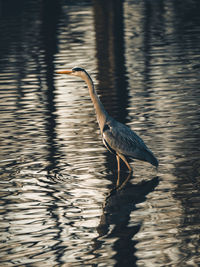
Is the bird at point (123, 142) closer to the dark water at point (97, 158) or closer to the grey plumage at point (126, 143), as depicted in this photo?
the grey plumage at point (126, 143)

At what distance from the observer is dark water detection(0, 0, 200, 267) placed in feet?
25.4

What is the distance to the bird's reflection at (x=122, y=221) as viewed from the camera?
749 centimetres

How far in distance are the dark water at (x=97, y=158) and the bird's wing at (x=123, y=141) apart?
1.25 feet

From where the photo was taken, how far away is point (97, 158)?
11344 millimetres

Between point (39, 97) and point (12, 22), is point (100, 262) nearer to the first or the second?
point (39, 97)

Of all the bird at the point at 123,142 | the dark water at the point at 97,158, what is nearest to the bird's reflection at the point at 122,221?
the dark water at the point at 97,158

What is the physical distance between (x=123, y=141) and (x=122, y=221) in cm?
205

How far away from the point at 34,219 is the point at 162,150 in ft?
11.0

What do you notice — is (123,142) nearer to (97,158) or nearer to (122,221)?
(97,158)

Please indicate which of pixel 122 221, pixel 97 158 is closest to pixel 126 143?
pixel 97 158

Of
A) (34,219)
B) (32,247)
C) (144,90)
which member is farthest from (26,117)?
(32,247)

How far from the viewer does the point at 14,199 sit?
31.4ft

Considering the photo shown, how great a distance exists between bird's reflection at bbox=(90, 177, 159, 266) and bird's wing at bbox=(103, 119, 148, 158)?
411mm

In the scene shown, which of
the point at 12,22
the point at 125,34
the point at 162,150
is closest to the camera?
the point at 162,150
